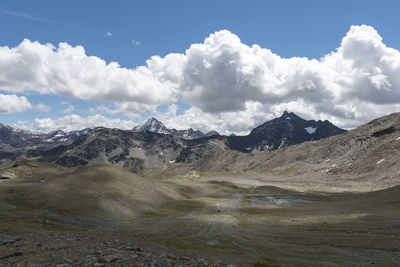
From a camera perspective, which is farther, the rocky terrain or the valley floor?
the rocky terrain

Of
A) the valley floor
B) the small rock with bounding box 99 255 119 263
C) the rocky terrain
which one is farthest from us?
the rocky terrain

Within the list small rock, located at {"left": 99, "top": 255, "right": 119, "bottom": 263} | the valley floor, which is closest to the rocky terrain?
small rock, located at {"left": 99, "top": 255, "right": 119, "bottom": 263}

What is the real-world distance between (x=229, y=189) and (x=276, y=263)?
163918 millimetres

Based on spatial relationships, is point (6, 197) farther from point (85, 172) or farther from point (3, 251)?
point (3, 251)

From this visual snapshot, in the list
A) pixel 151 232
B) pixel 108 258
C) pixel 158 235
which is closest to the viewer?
pixel 108 258

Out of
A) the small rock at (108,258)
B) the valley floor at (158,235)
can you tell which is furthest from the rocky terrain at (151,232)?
the valley floor at (158,235)

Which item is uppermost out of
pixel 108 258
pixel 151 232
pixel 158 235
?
pixel 108 258

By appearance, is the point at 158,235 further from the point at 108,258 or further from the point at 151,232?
the point at 108,258

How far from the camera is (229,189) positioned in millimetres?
196750

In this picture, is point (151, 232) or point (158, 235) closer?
point (158, 235)

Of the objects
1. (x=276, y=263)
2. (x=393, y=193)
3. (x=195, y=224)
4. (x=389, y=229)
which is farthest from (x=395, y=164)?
(x=276, y=263)

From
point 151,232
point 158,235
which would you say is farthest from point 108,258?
point 151,232

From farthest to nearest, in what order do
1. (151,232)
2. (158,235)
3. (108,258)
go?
(151,232) < (158,235) < (108,258)

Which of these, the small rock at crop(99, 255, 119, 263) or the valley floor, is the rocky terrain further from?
the valley floor
